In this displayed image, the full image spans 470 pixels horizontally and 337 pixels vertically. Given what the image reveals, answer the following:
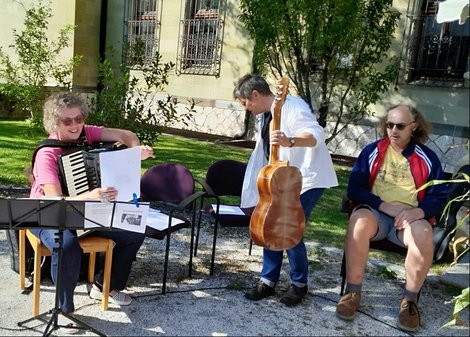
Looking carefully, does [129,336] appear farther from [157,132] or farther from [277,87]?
[157,132]

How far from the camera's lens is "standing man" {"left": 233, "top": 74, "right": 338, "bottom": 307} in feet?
11.4

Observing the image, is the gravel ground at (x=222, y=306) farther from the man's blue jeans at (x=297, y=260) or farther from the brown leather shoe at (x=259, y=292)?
the man's blue jeans at (x=297, y=260)

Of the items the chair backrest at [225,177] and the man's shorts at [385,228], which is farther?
the chair backrest at [225,177]

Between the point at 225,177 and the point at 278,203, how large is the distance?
139 centimetres

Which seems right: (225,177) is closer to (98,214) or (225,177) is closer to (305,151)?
(305,151)

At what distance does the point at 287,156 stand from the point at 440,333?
1.52 metres

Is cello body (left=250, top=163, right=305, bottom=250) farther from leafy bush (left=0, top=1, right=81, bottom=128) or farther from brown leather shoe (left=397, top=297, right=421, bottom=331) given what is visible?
leafy bush (left=0, top=1, right=81, bottom=128)

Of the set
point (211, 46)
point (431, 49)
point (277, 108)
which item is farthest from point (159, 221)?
point (211, 46)

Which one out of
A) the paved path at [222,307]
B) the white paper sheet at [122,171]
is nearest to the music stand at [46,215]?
the white paper sheet at [122,171]

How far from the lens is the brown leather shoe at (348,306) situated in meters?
3.46

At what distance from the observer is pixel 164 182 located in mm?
4414

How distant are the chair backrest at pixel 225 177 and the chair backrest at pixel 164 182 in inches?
12.4

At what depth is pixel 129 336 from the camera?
3.08 m

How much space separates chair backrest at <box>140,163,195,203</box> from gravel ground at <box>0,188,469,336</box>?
0.53 metres
